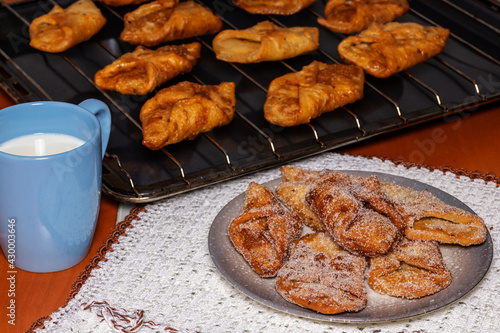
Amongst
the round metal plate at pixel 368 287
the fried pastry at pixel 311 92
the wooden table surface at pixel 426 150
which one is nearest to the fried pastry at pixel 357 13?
the fried pastry at pixel 311 92

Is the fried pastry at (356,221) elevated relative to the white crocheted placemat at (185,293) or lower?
elevated

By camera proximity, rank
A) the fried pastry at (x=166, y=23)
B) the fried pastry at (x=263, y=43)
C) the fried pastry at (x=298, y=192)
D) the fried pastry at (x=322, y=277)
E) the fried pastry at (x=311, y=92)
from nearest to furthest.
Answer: the fried pastry at (x=322, y=277) → the fried pastry at (x=298, y=192) → the fried pastry at (x=311, y=92) → the fried pastry at (x=263, y=43) → the fried pastry at (x=166, y=23)

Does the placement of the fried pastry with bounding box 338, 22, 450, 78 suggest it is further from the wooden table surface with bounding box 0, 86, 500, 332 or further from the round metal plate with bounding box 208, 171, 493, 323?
the round metal plate with bounding box 208, 171, 493, 323

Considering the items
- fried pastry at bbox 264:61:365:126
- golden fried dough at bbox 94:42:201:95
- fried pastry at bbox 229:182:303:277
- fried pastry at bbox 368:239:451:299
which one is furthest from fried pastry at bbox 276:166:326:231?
golden fried dough at bbox 94:42:201:95

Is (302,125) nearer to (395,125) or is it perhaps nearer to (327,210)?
(395,125)

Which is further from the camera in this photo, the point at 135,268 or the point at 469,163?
the point at 469,163

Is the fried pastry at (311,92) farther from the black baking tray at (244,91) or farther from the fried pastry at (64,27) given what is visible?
the fried pastry at (64,27)

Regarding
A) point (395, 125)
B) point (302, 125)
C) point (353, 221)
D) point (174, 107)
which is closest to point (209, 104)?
point (174, 107)

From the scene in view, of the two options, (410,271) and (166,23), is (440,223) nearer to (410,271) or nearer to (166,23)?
(410,271)
